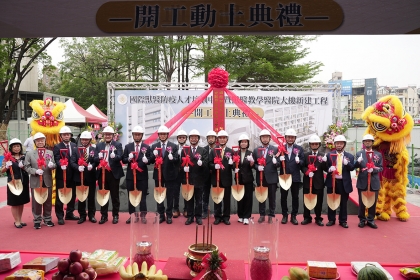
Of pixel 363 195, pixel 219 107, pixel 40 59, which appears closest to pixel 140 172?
pixel 219 107

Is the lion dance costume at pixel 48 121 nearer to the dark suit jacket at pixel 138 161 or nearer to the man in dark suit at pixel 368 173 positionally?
the dark suit jacket at pixel 138 161

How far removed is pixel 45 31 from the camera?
255 centimetres

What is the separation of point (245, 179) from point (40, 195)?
121 inches

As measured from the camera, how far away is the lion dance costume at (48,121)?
589cm

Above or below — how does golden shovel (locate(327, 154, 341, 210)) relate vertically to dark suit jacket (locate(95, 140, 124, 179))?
below

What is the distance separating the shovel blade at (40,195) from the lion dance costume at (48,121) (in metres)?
0.97

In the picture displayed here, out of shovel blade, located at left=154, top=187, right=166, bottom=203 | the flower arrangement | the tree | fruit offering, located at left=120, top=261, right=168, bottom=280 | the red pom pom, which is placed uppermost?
the tree

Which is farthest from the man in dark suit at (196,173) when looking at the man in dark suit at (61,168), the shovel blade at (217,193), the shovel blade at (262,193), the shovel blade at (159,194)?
the man in dark suit at (61,168)

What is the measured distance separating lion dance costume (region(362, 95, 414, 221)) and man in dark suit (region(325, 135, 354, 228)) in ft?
2.35

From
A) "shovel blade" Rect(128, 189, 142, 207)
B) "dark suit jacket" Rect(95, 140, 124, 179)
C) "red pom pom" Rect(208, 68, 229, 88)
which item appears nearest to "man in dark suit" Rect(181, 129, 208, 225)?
"shovel blade" Rect(128, 189, 142, 207)

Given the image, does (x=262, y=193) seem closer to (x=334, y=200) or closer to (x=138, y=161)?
(x=334, y=200)

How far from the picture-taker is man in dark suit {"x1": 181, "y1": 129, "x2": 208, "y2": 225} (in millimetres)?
5461

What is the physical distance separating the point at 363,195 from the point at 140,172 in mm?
3405

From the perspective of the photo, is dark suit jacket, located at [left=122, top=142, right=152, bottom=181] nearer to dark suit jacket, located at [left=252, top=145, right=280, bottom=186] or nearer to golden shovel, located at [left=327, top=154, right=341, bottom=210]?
dark suit jacket, located at [left=252, top=145, right=280, bottom=186]
